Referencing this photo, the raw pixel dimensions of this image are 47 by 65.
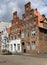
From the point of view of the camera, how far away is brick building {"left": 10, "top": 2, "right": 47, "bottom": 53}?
60.6 meters

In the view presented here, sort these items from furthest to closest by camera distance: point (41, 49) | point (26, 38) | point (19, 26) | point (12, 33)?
1. point (12, 33)
2. point (19, 26)
3. point (26, 38)
4. point (41, 49)

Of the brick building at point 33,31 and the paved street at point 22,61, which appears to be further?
the brick building at point 33,31

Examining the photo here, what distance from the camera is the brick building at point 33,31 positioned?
199ft

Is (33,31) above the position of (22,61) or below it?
above

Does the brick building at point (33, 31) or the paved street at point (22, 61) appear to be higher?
the brick building at point (33, 31)

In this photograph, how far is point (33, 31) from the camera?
62.5 m

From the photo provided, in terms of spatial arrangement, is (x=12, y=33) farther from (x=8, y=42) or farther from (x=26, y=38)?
A: (x=26, y=38)

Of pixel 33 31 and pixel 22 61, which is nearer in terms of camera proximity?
pixel 22 61

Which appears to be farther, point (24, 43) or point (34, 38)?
point (24, 43)

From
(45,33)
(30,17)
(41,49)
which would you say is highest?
(30,17)

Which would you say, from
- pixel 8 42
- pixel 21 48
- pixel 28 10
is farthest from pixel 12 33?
pixel 28 10

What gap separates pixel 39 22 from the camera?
60.7m

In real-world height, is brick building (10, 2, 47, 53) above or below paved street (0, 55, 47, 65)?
above

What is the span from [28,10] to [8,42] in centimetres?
1883
